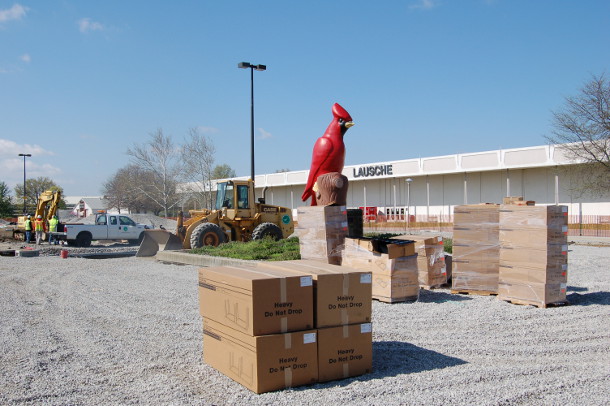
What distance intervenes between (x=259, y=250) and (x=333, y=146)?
421 centimetres

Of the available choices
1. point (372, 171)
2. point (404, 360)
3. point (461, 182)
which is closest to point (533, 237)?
point (404, 360)

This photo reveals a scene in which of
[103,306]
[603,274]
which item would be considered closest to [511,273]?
[603,274]

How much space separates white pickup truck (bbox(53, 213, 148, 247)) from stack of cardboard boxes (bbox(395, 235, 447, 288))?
20.5 m

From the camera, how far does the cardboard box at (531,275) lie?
9.52 metres

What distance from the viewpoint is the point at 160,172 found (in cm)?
4828

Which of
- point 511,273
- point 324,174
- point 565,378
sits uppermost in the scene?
point 324,174

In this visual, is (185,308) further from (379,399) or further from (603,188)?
(603,188)

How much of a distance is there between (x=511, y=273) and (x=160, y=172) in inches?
1647

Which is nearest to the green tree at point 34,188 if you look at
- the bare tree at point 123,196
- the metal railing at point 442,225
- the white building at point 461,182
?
the bare tree at point 123,196

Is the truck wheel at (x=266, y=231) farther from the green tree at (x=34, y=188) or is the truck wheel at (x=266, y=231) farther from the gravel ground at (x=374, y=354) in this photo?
the green tree at (x=34, y=188)

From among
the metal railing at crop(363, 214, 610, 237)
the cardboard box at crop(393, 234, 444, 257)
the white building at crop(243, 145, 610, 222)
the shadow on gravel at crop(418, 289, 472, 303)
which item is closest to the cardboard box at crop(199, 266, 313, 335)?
the shadow on gravel at crop(418, 289, 472, 303)

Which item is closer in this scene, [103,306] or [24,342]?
[24,342]

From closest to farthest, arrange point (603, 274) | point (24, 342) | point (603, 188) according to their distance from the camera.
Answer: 1. point (24, 342)
2. point (603, 274)
3. point (603, 188)

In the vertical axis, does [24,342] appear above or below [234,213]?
below
